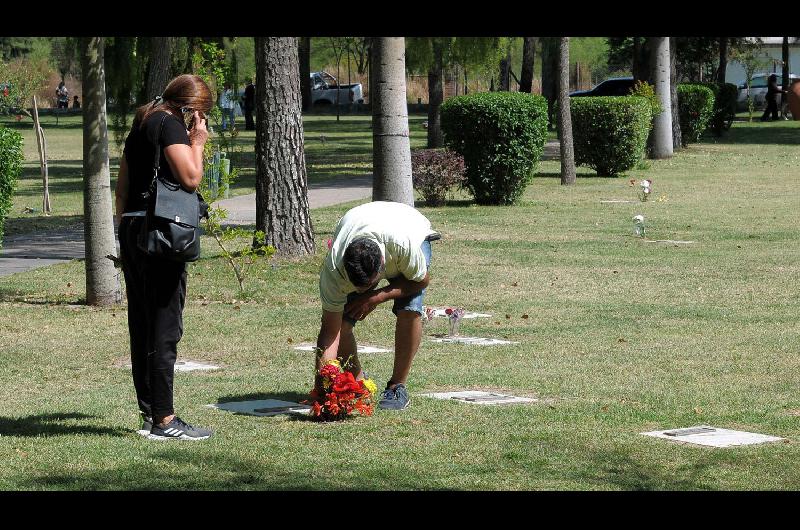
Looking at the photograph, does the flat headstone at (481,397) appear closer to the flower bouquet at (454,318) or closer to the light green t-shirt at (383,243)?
the light green t-shirt at (383,243)

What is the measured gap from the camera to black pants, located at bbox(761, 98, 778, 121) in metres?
53.0

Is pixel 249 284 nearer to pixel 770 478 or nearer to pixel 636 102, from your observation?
pixel 770 478

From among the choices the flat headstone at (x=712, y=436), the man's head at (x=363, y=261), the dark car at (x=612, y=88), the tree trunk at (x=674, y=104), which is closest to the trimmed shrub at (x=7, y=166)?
the man's head at (x=363, y=261)

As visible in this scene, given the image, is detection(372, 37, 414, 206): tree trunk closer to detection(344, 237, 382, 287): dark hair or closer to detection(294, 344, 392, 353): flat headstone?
detection(294, 344, 392, 353): flat headstone

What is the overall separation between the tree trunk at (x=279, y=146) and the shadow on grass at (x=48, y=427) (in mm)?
7323

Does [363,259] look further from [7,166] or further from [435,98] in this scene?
[435,98]

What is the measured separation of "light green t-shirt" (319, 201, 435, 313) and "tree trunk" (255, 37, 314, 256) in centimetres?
749

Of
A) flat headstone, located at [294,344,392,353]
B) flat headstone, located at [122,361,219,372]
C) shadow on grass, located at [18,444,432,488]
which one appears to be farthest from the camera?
flat headstone, located at [294,344,392,353]

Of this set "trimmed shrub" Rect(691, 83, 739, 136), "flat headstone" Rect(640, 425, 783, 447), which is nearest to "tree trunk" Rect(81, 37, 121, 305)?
"flat headstone" Rect(640, 425, 783, 447)

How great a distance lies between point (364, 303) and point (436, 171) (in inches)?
585
